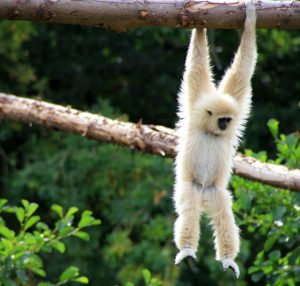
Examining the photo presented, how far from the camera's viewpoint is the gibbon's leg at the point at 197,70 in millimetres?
5818

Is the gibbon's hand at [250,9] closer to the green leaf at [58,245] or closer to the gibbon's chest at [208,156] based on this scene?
the gibbon's chest at [208,156]

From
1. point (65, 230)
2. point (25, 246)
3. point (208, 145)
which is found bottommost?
point (25, 246)

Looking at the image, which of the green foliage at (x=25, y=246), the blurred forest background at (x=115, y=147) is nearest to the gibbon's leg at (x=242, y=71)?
the green foliage at (x=25, y=246)

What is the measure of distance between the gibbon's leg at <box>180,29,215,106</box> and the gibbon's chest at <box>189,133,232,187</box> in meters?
0.32

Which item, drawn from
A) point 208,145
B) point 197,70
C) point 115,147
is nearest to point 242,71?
point 197,70

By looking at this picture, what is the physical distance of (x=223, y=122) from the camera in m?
6.21

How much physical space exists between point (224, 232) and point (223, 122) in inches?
32.5

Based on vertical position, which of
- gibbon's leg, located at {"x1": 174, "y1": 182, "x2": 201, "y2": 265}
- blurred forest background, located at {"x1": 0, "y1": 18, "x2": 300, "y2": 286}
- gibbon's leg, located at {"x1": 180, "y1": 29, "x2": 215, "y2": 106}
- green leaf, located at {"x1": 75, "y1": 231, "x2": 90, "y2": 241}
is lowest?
blurred forest background, located at {"x1": 0, "y1": 18, "x2": 300, "y2": 286}

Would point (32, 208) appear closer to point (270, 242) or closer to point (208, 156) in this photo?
point (208, 156)

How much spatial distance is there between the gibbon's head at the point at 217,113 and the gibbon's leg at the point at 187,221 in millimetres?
490

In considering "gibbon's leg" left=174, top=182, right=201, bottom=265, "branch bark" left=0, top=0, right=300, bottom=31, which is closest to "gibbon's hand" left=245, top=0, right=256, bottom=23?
"branch bark" left=0, top=0, right=300, bottom=31

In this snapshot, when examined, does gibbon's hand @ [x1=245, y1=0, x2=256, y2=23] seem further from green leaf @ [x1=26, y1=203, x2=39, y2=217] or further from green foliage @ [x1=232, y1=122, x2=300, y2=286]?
green leaf @ [x1=26, y1=203, x2=39, y2=217]

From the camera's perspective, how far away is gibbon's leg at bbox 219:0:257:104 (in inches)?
227

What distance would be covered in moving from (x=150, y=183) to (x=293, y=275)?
244 inches
